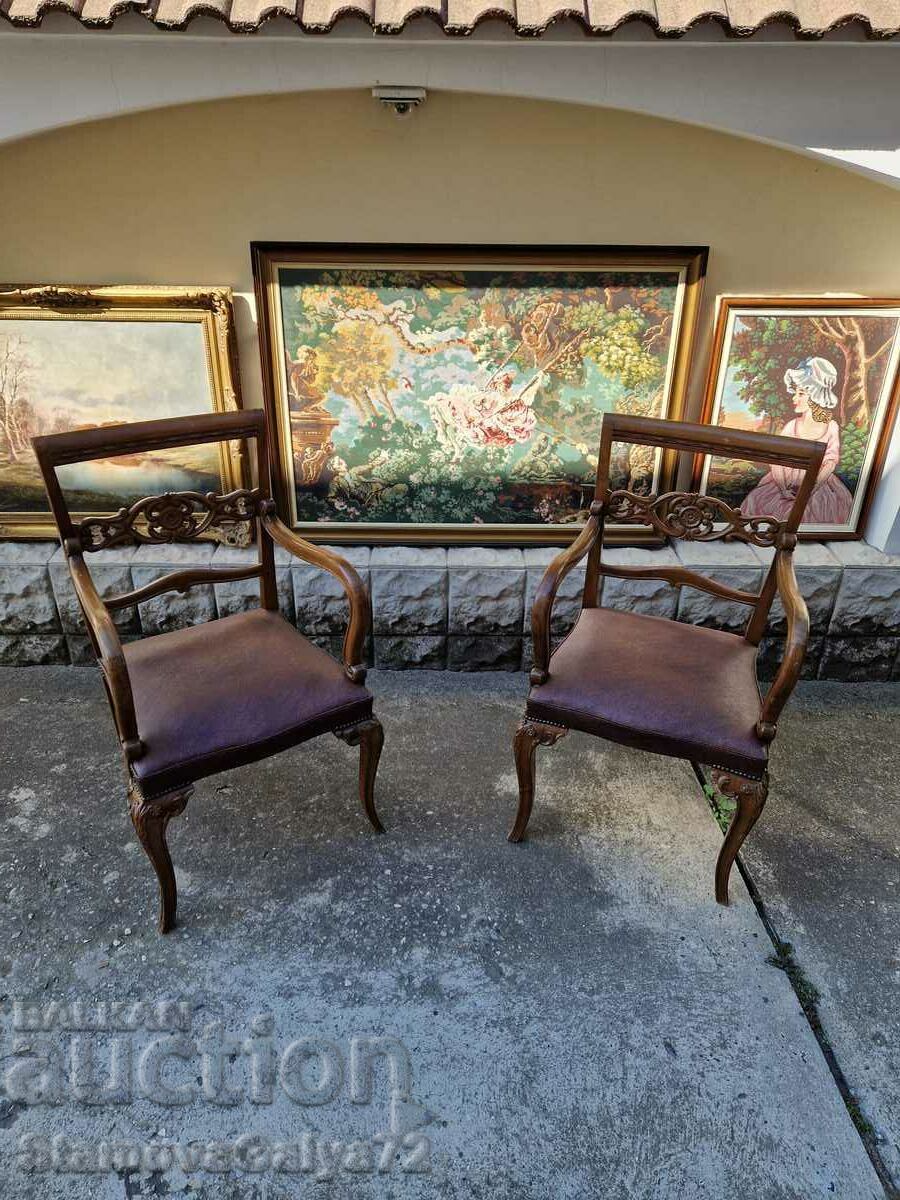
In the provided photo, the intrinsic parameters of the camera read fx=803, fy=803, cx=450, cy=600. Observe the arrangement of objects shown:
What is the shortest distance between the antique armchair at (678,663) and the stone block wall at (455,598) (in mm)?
536

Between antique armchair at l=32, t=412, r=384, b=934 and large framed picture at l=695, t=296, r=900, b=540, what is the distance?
5.02ft

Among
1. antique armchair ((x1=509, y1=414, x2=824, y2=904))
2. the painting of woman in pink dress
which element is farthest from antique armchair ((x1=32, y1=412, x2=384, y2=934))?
the painting of woman in pink dress

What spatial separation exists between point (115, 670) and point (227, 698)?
30 centimetres

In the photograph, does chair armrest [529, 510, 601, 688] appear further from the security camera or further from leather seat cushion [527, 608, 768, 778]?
the security camera

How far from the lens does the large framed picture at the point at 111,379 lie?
2609 millimetres

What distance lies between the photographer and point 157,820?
1860mm

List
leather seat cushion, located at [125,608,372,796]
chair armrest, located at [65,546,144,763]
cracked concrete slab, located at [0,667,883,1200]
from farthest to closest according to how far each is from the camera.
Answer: leather seat cushion, located at [125,608,372,796] < chair armrest, located at [65,546,144,763] < cracked concrete slab, located at [0,667,883,1200]

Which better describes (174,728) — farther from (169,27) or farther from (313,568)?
(169,27)

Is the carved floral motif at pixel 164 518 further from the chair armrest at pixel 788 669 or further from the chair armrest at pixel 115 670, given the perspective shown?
the chair armrest at pixel 788 669

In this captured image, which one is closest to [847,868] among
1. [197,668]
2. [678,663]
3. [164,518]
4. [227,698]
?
[678,663]

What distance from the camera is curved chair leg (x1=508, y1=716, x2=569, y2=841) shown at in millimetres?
2098

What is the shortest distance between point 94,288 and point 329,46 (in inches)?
42.5

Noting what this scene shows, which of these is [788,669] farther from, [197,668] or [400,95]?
[400,95]

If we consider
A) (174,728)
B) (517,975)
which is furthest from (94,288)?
(517,975)
